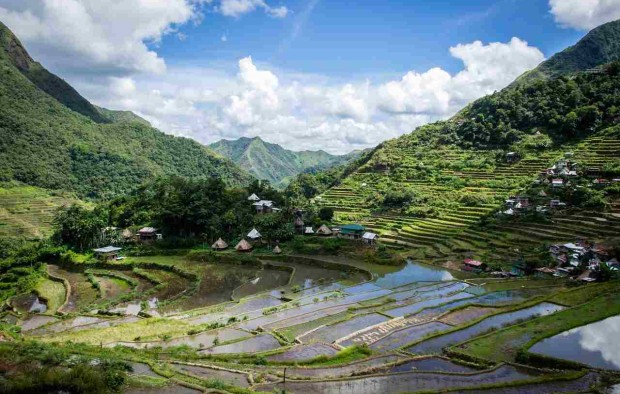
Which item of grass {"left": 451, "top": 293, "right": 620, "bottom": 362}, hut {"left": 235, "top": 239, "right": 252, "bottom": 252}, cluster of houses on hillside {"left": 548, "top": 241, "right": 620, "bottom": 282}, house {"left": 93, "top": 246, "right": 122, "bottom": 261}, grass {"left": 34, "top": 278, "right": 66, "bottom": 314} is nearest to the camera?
grass {"left": 451, "top": 293, "right": 620, "bottom": 362}

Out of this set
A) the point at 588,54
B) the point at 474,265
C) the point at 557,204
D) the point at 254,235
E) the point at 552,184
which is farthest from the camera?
the point at 588,54

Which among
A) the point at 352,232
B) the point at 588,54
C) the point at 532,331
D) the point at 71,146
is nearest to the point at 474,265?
the point at 352,232

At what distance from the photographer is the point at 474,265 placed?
106ft

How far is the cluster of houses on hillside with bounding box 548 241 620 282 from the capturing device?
27781 mm

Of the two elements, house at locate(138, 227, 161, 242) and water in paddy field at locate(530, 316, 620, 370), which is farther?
house at locate(138, 227, 161, 242)

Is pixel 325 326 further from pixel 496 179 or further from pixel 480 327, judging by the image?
pixel 496 179

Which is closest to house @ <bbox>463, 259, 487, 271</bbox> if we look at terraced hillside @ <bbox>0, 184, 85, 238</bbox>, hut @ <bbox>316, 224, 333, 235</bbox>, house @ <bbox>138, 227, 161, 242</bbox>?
hut @ <bbox>316, 224, 333, 235</bbox>

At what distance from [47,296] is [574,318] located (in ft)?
107

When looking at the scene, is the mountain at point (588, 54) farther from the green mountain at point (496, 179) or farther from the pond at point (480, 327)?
the pond at point (480, 327)

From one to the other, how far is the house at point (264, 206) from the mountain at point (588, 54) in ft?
283

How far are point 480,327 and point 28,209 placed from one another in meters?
74.5

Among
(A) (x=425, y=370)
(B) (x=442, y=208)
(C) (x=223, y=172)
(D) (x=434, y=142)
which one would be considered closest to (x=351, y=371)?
(A) (x=425, y=370)

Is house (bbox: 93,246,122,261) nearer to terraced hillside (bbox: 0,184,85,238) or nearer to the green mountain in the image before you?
terraced hillside (bbox: 0,184,85,238)

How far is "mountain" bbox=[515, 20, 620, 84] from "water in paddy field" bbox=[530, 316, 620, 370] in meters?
103
